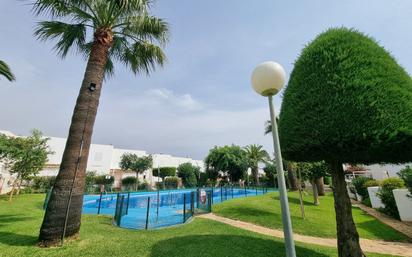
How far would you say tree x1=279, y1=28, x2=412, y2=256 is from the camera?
4273mm

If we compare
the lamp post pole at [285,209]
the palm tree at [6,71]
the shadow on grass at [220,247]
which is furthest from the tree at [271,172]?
the palm tree at [6,71]

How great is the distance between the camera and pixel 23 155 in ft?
61.0

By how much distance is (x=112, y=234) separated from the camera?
23.9 feet

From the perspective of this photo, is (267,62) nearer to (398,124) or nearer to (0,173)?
(398,124)

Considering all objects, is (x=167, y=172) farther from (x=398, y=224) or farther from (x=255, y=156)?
(x=398, y=224)

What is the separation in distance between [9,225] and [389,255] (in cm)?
1331

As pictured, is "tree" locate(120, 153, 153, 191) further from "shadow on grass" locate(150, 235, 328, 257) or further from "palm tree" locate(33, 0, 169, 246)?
"shadow on grass" locate(150, 235, 328, 257)

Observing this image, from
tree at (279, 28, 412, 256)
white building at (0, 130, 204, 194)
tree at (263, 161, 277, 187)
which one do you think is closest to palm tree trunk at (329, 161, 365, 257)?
tree at (279, 28, 412, 256)

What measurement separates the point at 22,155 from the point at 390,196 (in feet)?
94.8

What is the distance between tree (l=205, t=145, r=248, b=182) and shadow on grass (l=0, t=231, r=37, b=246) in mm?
36638

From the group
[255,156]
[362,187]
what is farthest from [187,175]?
[362,187]

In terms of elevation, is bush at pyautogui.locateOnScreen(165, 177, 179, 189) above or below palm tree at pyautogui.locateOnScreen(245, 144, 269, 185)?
below

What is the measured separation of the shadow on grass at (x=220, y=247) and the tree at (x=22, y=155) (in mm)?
19587

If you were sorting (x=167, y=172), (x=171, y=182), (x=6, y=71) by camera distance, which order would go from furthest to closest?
(x=167, y=172) < (x=171, y=182) < (x=6, y=71)
